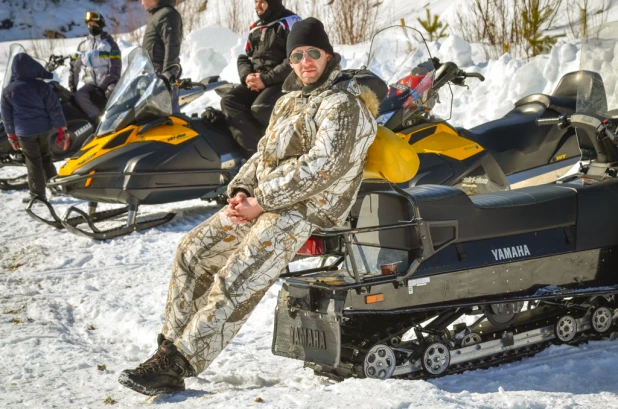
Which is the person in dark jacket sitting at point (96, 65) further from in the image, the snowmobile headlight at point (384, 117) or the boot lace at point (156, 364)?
the boot lace at point (156, 364)

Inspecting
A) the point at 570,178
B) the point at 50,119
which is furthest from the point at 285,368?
the point at 50,119

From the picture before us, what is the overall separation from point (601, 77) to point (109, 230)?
13.0ft

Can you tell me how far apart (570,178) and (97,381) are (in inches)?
105

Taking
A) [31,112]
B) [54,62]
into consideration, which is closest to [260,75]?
[31,112]

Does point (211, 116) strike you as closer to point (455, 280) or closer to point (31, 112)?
point (31, 112)

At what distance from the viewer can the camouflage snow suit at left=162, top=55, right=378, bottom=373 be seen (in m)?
3.59

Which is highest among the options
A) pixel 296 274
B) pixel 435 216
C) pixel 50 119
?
pixel 50 119

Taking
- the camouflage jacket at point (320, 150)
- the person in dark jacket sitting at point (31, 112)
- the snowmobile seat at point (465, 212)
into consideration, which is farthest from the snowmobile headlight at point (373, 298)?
the person in dark jacket sitting at point (31, 112)

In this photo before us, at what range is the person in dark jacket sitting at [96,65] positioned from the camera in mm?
9484

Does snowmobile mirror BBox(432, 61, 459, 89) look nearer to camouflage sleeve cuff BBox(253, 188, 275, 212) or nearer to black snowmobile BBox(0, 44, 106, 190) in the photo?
camouflage sleeve cuff BBox(253, 188, 275, 212)

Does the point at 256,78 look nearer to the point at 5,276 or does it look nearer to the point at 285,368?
the point at 5,276

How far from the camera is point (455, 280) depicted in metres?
3.91

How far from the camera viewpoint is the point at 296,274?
3.99 meters

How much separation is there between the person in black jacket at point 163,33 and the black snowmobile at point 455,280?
4.68 meters
